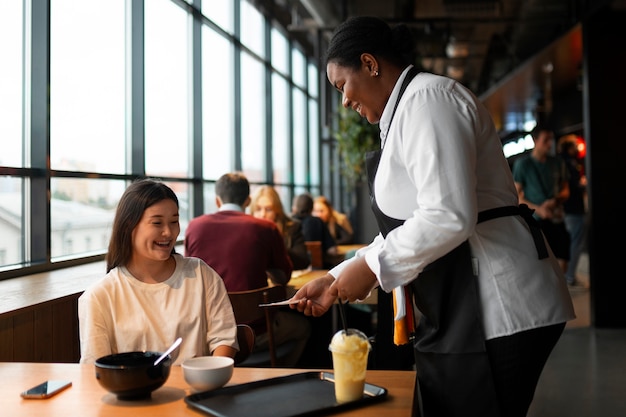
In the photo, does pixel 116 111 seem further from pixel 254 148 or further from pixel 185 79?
pixel 254 148

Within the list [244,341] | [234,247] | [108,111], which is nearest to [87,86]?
[108,111]

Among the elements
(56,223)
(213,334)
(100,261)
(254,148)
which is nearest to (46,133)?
(56,223)

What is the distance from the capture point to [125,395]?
1409 mm

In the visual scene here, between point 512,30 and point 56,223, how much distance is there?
7968 millimetres

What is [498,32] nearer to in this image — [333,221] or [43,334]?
[333,221]

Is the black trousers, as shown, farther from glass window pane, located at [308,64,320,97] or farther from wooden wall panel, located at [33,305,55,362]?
glass window pane, located at [308,64,320,97]

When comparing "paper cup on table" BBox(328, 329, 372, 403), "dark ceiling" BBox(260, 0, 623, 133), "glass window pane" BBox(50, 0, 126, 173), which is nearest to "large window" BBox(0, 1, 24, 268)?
"glass window pane" BBox(50, 0, 126, 173)

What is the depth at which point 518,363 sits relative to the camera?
1557 mm

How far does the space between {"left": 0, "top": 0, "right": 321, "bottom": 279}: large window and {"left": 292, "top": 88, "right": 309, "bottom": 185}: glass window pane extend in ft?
6.77

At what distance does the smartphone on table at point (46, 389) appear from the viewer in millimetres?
1454

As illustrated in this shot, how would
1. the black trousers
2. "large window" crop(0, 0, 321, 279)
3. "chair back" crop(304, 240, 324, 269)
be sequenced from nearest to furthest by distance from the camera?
the black trousers < "large window" crop(0, 0, 321, 279) < "chair back" crop(304, 240, 324, 269)

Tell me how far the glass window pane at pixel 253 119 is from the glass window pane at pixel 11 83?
4.15m

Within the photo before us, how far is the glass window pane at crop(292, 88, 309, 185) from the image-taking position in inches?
416

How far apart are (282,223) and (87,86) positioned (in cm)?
149
